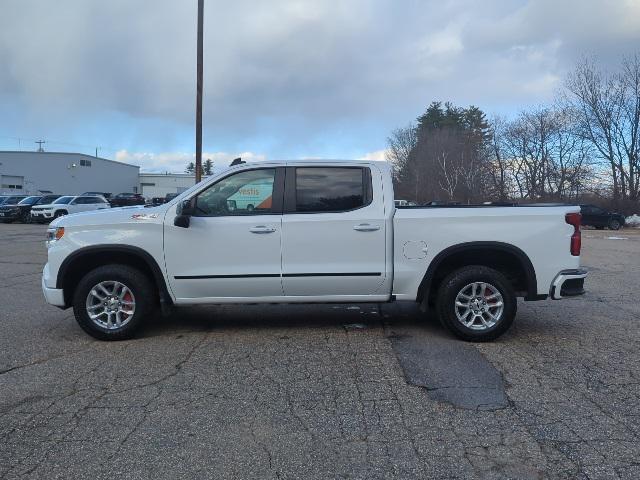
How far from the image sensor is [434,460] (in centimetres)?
338

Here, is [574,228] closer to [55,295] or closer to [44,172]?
[55,295]

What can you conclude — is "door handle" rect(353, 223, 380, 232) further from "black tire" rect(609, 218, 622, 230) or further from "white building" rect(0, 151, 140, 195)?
"white building" rect(0, 151, 140, 195)

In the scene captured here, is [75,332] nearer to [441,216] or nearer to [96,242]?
[96,242]

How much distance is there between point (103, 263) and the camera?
20.2ft

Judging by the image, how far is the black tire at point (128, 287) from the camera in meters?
5.96

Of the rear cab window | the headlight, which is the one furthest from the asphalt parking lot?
the rear cab window

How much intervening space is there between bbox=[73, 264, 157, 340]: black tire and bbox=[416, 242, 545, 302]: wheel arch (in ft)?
9.91

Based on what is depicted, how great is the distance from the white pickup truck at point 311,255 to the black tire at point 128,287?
0.01m

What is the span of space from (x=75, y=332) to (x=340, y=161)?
3735 mm

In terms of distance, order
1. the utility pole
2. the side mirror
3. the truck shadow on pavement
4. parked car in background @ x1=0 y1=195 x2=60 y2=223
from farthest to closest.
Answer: parked car in background @ x1=0 y1=195 x2=60 y2=223
the utility pole
the side mirror
the truck shadow on pavement

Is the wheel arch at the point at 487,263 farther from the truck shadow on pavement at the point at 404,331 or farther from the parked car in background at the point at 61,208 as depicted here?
the parked car in background at the point at 61,208

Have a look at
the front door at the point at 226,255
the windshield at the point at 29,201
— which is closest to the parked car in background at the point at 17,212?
the windshield at the point at 29,201

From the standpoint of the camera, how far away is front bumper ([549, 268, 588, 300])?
5910mm

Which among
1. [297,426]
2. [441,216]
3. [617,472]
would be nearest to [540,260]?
[441,216]
